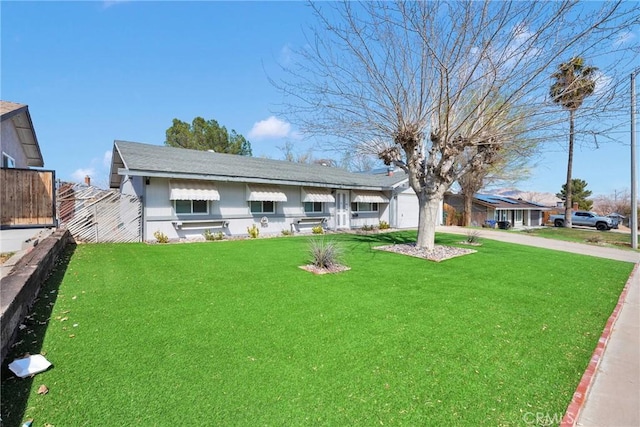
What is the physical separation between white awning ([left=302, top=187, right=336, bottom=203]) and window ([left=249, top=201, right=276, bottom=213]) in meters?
1.95

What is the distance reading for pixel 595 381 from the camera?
3.48 m

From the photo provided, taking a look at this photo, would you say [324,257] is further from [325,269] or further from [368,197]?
[368,197]

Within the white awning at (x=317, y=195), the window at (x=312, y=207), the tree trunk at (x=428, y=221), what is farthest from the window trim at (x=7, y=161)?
the tree trunk at (x=428, y=221)

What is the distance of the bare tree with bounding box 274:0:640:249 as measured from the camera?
750 cm

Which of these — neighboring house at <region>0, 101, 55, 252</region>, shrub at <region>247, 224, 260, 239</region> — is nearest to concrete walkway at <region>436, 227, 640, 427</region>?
neighboring house at <region>0, 101, 55, 252</region>

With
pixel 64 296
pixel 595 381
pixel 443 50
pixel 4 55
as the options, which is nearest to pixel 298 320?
pixel 595 381

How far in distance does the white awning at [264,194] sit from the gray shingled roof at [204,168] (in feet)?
1.58

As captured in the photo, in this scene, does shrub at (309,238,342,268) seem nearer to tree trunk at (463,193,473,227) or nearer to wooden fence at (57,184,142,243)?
wooden fence at (57,184,142,243)

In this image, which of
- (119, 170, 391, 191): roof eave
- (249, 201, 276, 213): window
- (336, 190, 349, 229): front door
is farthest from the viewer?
(336, 190, 349, 229): front door

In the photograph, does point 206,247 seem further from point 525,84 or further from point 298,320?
point 525,84

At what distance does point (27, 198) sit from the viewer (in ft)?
32.8

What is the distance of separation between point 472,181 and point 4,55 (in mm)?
29310

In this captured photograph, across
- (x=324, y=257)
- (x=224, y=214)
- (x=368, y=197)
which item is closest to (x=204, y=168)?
(x=224, y=214)

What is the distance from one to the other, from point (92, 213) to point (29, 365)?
10284mm
